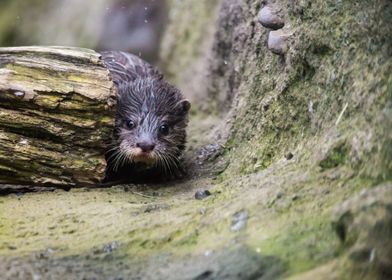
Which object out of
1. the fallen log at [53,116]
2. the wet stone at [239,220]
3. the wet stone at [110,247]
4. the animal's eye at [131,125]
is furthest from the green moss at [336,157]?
the animal's eye at [131,125]

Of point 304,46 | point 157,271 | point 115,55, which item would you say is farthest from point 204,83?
point 157,271

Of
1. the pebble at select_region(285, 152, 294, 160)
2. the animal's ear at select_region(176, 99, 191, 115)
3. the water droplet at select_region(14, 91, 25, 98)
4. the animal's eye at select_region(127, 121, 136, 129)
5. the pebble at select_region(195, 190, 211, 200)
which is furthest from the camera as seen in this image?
the animal's ear at select_region(176, 99, 191, 115)

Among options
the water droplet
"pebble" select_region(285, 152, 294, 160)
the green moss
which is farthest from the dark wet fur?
the green moss

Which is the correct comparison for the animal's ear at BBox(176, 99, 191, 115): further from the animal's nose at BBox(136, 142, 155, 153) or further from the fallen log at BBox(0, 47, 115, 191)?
the fallen log at BBox(0, 47, 115, 191)

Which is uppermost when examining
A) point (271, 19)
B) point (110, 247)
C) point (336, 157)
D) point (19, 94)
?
point (271, 19)

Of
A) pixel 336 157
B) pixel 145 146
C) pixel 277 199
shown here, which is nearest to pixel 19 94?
pixel 145 146

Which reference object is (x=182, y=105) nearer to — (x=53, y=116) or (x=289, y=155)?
(x=53, y=116)

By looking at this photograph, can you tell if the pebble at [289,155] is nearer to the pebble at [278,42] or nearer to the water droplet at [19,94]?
the pebble at [278,42]
